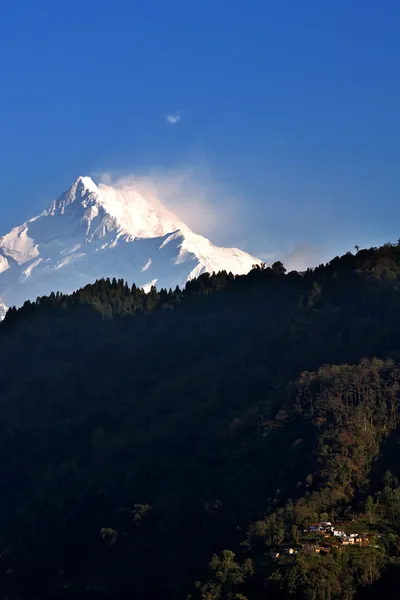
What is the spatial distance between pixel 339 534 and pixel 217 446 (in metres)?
23.2

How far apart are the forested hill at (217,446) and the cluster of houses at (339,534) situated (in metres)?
0.49

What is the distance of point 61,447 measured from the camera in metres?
113

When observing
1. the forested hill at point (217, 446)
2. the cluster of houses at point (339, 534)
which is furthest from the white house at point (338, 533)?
the forested hill at point (217, 446)

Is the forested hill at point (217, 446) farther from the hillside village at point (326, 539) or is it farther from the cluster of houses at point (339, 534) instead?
the cluster of houses at point (339, 534)

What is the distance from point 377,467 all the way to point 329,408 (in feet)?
26.5

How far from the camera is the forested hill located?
79.2 metres

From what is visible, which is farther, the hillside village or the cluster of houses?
the cluster of houses

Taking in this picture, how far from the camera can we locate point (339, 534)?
256 feet

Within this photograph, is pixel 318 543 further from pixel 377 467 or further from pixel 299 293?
pixel 299 293

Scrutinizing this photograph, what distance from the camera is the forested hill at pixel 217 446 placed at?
7925 centimetres

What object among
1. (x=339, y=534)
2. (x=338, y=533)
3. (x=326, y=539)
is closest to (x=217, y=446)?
(x=338, y=533)

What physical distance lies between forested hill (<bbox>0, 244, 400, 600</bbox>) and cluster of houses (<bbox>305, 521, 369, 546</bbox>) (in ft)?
1.59

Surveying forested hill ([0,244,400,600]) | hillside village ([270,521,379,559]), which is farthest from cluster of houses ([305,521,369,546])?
forested hill ([0,244,400,600])

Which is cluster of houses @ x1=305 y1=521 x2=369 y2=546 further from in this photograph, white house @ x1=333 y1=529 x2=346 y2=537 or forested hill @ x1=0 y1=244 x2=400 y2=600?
forested hill @ x1=0 y1=244 x2=400 y2=600
